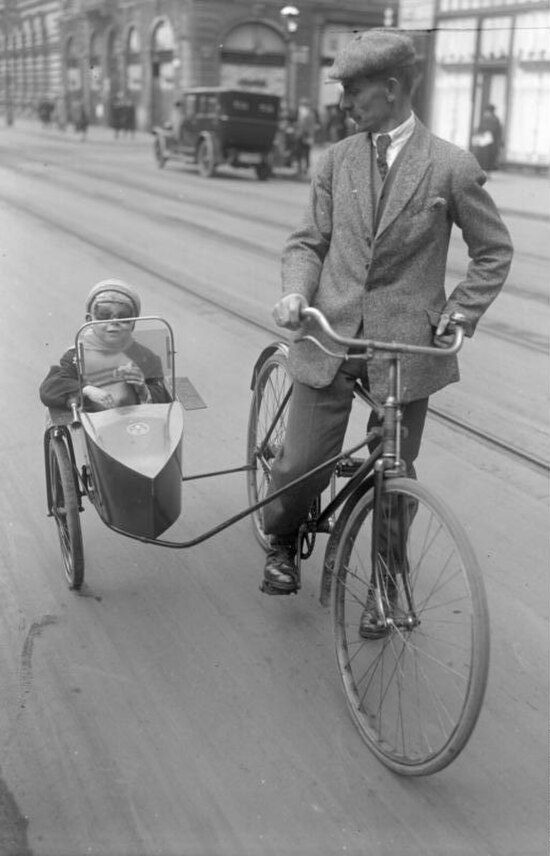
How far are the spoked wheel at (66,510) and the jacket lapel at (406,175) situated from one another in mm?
1452

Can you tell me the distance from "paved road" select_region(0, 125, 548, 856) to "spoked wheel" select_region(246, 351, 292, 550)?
211mm

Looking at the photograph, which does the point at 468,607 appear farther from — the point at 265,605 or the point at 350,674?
the point at 265,605

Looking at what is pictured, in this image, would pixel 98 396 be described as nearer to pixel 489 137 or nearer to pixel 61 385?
pixel 61 385

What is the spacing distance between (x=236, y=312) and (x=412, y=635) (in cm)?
566

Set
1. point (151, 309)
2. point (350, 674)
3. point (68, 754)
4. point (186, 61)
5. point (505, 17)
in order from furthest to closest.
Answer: point (186, 61)
point (505, 17)
point (151, 309)
point (350, 674)
point (68, 754)

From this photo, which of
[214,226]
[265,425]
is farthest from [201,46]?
[265,425]

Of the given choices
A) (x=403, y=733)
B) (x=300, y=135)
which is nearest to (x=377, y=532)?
(x=403, y=733)

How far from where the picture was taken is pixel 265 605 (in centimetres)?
363

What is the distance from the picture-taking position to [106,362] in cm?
379

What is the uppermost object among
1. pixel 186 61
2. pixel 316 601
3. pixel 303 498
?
pixel 186 61

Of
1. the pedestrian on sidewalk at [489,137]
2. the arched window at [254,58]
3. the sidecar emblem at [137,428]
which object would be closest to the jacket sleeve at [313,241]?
the sidecar emblem at [137,428]

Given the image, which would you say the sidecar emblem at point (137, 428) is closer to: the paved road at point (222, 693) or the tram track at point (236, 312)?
the paved road at point (222, 693)

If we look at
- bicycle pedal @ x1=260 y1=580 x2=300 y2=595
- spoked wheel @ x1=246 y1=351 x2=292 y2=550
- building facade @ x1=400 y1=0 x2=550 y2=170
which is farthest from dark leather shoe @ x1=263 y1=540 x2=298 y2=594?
building facade @ x1=400 y1=0 x2=550 y2=170

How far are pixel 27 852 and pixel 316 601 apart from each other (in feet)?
5.01
